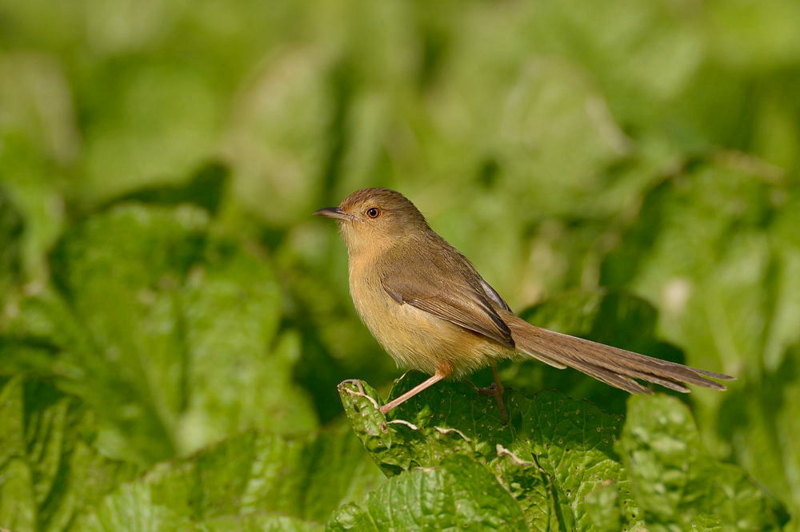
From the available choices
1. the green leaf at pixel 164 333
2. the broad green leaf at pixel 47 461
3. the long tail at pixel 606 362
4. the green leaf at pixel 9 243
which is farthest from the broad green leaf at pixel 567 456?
the green leaf at pixel 9 243

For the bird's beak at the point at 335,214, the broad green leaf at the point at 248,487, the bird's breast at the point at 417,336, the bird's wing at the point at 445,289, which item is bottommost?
the broad green leaf at the point at 248,487

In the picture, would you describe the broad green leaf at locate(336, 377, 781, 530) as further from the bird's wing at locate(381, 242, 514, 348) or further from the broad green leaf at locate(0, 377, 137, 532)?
the broad green leaf at locate(0, 377, 137, 532)

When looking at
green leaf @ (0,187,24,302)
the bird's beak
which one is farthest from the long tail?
green leaf @ (0,187,24,302)

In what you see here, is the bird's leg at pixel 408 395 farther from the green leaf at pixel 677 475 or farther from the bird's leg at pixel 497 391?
the green leaf at pixel 677 475

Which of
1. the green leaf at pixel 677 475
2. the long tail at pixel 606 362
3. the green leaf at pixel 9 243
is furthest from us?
the green leaf at pixel 9 243

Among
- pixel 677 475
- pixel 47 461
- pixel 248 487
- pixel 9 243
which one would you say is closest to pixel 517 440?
pixel 677 475

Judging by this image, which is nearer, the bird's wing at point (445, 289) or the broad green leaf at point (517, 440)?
the broad green leaf at point (517, 440)

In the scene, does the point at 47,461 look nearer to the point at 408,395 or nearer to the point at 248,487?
the point at 248,487
